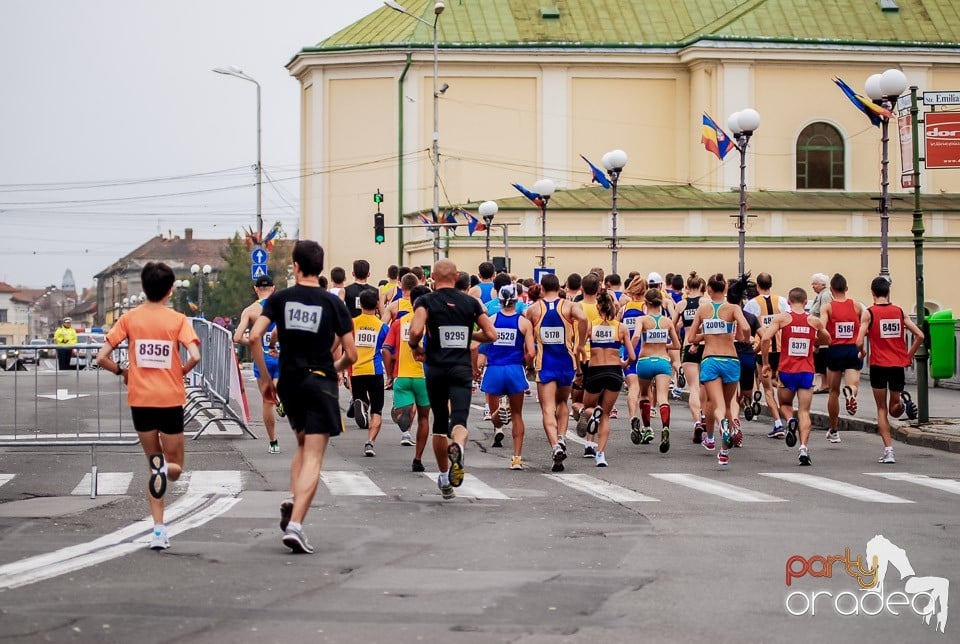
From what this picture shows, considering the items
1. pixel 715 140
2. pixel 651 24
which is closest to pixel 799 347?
pixel 715 140

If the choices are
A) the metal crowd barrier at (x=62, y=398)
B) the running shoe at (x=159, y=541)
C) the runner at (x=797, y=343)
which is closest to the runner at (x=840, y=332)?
the runner at (x=797, y=343)

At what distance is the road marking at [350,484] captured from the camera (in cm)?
1397

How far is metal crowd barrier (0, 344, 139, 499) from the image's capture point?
16469 millimetres

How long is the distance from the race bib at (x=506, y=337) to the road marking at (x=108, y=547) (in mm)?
3938

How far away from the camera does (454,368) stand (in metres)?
13.7

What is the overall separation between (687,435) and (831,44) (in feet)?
139

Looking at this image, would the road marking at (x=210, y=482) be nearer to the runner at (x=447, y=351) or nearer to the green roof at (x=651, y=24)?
the runner at (x=447, y=351)

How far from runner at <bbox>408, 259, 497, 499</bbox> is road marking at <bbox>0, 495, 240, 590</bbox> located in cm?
186

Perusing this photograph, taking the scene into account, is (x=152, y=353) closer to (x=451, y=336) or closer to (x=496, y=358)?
(x=451, y=336)

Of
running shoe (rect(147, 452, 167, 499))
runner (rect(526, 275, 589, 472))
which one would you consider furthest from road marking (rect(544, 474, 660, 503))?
running shoe (rect(147, 452, 167, 499))

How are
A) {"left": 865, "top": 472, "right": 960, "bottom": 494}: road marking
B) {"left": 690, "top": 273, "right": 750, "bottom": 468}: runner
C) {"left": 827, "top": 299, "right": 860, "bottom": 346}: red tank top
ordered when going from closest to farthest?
{"left": 865, "top": 472, "right": 960, "bottom": 494}: road marking, {"left": 690, "top": 273, "right": 750, "bottom": 468}: runner, {"left": 827, "top": 299, "right": 860, "bottom": 346}: red tank top

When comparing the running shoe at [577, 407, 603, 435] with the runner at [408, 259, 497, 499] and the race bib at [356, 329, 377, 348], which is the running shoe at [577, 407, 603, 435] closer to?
the race bib at [356, 329, 377, 348]

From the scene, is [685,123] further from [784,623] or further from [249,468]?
[784,623]

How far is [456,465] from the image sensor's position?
13.2 m
